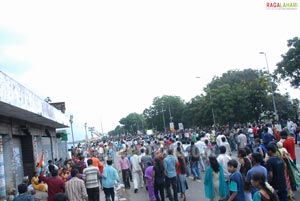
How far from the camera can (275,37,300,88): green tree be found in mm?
37906

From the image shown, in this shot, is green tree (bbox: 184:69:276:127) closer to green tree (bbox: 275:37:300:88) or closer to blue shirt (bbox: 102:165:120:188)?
green tree (bbox: 275:37:300:88)

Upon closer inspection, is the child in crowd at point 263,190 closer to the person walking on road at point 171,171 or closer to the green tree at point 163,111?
the person walking on road at point 171,171

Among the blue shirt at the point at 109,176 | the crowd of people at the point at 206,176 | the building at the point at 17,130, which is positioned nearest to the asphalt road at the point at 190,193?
the crowd of people at the point at 206,176

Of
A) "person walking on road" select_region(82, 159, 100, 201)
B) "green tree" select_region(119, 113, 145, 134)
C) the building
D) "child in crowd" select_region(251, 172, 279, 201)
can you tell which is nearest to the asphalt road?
"person walking on road" select_region(82, 159, 100, 201)

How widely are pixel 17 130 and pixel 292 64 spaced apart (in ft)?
111

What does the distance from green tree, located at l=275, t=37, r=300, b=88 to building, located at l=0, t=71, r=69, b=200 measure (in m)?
31.2

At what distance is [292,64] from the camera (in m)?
38.0

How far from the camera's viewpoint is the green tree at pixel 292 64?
37.9 m

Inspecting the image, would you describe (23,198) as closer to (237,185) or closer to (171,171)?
(237,185)

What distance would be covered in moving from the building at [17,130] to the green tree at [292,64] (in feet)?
102

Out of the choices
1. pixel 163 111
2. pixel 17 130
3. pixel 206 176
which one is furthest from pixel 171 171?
pixel 163 111

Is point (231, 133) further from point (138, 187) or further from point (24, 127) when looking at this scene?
point (24, 127)

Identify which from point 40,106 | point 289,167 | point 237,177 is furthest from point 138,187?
point 237,177

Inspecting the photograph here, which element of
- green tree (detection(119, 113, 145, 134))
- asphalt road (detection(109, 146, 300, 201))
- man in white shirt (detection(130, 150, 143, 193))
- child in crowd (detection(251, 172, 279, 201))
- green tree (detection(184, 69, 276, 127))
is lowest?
asphalt road (detection(109, 146, 300, 201))
